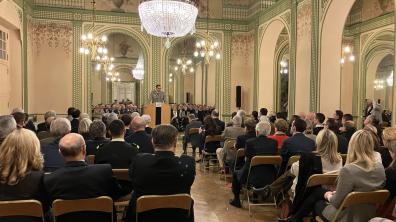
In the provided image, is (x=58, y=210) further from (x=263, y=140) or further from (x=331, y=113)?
(x=331, y=113)

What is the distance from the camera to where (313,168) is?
4.15m

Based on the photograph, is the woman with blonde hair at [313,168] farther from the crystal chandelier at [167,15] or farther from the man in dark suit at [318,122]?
the crystal chandelier at [167,15]

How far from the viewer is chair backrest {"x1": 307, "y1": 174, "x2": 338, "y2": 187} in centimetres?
388

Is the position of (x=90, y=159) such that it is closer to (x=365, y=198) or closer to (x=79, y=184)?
(x=79, y=184)

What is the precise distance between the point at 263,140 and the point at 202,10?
478 inches

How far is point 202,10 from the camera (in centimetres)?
1672

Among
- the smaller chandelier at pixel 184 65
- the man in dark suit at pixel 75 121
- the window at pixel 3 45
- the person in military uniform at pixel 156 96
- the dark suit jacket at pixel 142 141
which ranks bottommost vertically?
the dark suit jacket at pixel 142 141

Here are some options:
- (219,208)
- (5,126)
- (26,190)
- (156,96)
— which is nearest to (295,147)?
(219,208)

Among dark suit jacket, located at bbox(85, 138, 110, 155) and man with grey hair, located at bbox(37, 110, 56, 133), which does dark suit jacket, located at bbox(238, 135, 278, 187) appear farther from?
man with grey hair, located at bbox(37, 110, 56, 133)

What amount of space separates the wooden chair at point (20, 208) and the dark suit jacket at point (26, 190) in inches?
3.4

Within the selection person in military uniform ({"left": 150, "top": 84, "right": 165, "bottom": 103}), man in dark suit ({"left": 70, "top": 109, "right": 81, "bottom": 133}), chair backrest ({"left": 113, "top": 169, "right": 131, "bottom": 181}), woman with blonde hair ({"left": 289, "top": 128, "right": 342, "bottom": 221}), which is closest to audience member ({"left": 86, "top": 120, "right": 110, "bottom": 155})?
chair backrest ({"left": 113, "top": 169, "right": 131, "bottom": 181})

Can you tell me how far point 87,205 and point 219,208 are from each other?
3.31 metres

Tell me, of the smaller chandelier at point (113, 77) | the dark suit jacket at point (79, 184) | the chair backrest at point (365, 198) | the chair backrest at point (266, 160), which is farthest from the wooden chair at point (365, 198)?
the smaller chandelier at point (113, 77)

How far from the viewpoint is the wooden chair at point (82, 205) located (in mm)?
2895
